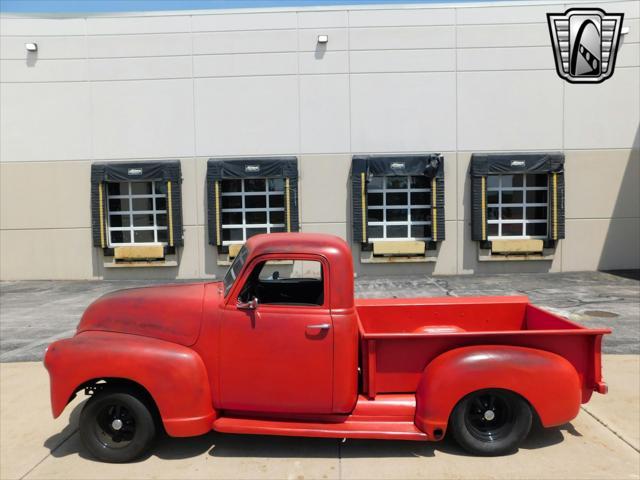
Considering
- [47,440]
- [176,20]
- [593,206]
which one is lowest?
[47,440]

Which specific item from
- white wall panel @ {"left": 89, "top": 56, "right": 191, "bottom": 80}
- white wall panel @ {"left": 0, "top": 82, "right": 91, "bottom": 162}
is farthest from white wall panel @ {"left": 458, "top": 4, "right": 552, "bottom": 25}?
white wall panel @ {"left": 0, "top": 82, "right": 91, "bottom": 162}

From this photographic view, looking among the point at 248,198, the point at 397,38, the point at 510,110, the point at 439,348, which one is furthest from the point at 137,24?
the point at 439,348

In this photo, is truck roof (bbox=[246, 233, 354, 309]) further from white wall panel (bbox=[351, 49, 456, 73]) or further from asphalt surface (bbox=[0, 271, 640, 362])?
white wall panel (bbox=[351, 49, 456, 73])

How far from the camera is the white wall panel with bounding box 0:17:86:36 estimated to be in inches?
553

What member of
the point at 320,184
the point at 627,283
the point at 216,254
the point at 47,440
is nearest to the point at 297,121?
the point at 320,184

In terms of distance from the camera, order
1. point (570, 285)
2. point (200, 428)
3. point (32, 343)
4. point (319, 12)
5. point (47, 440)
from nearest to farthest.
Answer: point (200, 428)
point (47, 440)
point (32, 343)
point (570, 285)
point (319, 12)

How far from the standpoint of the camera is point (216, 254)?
14180 mm

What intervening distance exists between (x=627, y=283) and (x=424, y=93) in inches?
269

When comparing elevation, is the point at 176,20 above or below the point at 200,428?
above

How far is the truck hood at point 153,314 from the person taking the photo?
13.3ft

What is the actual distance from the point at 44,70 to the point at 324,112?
25.3 ft

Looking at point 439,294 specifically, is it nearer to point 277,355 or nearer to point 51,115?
point 277,355

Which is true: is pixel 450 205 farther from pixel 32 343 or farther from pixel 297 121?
pixel 32 343

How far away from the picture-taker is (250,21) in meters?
13.8
